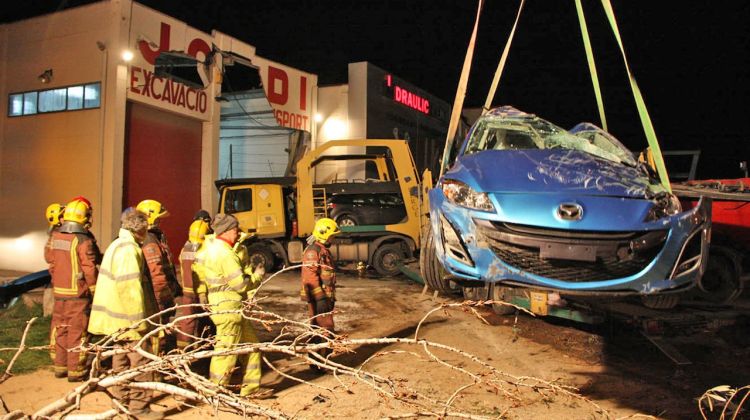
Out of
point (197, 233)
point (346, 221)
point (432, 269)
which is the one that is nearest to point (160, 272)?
point (197, 233)

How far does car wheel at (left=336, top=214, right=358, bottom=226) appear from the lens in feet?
44.4

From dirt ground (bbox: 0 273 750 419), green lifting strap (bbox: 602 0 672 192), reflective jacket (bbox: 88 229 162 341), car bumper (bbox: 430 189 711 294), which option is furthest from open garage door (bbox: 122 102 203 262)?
green lifting strap (bbox: 602 0 672 192)

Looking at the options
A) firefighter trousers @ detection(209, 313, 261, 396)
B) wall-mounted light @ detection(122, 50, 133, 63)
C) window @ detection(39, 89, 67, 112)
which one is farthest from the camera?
window @ detection(39, 89, 67, 112)

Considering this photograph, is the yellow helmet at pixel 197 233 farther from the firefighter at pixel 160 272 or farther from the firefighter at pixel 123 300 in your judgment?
the firefighter at pixel 123 300

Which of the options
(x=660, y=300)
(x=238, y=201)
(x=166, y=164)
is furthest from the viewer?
(x=166, y=164)

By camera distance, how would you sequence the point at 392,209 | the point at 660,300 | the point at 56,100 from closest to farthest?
the point at 660,300, the point at 392,209, the point at 56,100

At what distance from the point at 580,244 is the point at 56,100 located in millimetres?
14238

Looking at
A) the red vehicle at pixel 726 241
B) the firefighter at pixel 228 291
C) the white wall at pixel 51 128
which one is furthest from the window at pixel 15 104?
the red vehicle at pixel 726 241

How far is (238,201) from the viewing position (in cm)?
1388

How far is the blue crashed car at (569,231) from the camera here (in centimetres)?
362

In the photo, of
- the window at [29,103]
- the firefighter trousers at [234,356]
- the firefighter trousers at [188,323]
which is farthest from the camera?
the window at [29,103]

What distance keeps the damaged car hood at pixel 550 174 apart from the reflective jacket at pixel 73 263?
3581 mm

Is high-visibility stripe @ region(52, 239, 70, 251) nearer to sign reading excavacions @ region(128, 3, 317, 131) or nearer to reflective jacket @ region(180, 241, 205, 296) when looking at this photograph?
reflective jacket @ region(180, 241, 205, 296)

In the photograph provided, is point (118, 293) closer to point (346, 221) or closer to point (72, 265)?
point (72, 265)
